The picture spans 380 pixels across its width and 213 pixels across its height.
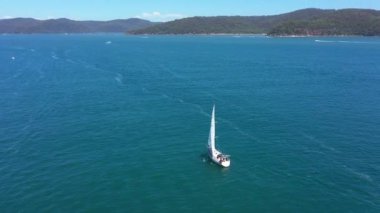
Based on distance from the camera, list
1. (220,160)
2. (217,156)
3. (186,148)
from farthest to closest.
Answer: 1. (186,148)
2. (217,156)
3. (220,160)

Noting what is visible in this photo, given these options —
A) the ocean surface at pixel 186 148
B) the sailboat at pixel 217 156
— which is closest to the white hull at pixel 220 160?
the sailboat at pixel 217 156

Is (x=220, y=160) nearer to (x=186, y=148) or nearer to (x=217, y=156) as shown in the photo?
(x=217, y=156)

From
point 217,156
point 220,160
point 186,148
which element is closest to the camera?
point 220,160

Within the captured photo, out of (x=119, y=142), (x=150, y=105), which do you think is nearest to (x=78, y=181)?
(x=119, y=142)

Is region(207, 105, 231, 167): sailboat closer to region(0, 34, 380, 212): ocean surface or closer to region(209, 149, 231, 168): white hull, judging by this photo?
region(209, 149, 231, 168): white hull

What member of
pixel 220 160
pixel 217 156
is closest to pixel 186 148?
pixel 217 156

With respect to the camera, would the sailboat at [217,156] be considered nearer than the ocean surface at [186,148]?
No

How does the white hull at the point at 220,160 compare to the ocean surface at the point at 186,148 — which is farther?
the white hull at the point at 220,160

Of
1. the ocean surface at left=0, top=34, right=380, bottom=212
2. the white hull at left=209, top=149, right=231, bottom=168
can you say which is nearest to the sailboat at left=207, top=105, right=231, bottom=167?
the white hull at left=209, top=149, right=231, bottom=168

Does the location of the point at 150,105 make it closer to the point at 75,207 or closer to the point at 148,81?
the point at 148,81

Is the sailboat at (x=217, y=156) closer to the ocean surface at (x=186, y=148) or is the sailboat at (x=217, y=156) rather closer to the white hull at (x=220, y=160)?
the white hull at (x=220, y=160)

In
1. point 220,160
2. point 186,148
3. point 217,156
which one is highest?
point 217,156
